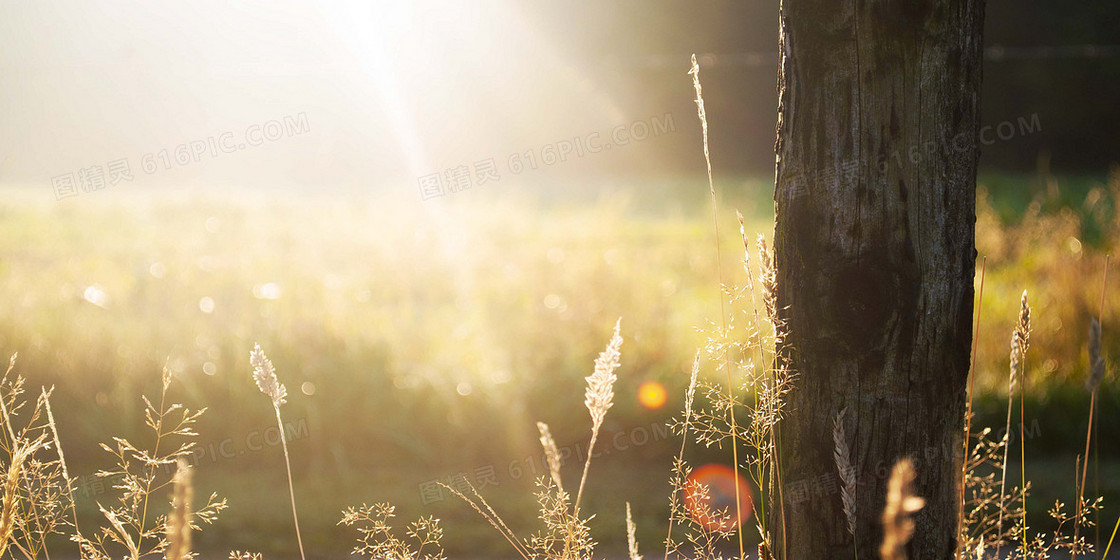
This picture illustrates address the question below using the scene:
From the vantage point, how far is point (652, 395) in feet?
12.1

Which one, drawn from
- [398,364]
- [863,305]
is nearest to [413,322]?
[398,364]

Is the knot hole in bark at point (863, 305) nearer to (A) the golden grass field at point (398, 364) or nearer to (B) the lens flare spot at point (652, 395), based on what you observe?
(A) the golden grass field at point (398, 364)

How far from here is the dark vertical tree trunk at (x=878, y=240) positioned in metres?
1.38

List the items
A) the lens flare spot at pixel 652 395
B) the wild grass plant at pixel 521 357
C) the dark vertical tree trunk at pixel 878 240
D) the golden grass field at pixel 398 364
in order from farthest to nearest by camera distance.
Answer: the lens flare spot at pixel 652 395 < the golden grass field at pixel 398 364 < the wild grass plant at pixel 521 357 < the dark vertical tree trunk at pixel 878 240

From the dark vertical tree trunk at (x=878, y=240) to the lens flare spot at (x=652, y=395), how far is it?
2175 mm

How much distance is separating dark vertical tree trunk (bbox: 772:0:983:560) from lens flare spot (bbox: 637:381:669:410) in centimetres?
218

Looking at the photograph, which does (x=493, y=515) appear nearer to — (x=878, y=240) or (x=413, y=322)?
(x=413, y=322)

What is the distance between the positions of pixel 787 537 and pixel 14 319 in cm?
403

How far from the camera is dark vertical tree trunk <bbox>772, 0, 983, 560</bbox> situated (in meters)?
1.38

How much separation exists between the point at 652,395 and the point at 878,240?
2.37m

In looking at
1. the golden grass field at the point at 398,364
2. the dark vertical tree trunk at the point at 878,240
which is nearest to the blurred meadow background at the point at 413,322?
the golden grass field at the point at 398,364

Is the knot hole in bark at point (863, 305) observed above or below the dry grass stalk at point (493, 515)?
above

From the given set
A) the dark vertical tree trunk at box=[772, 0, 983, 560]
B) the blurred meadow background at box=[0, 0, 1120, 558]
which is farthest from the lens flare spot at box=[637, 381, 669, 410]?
the dark vertical tree trunk at box=[772, 0, 983, 560]

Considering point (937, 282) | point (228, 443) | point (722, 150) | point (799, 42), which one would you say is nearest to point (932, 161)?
point (937, 282)
